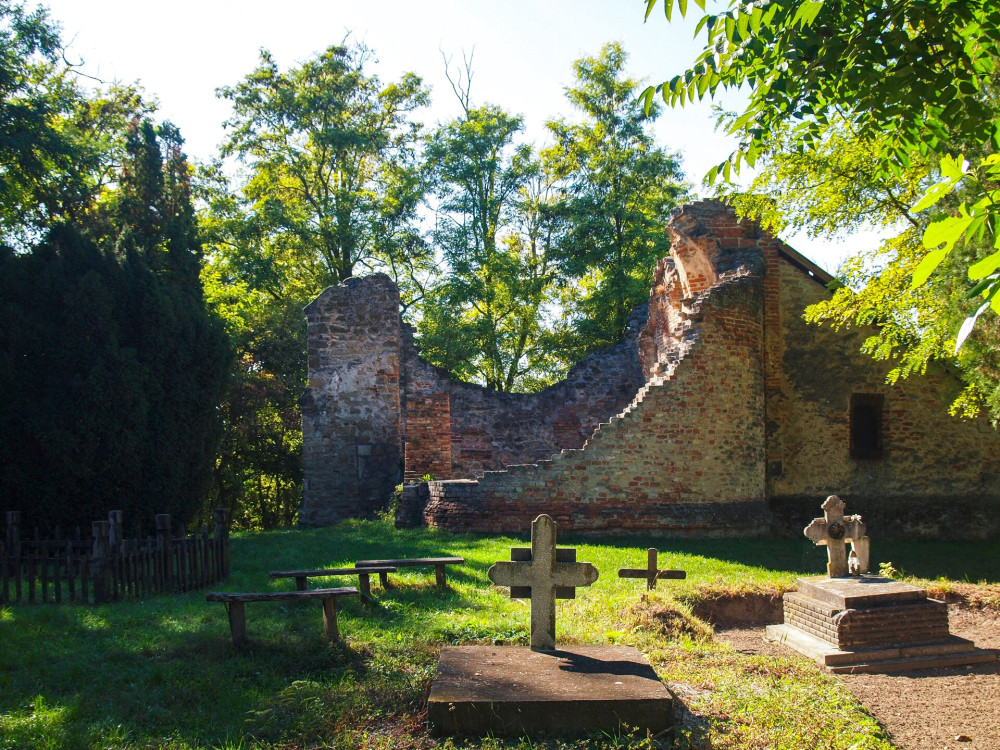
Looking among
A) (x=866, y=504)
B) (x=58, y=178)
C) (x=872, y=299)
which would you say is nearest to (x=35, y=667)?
A: (x=872, y=299)

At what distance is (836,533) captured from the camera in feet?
28.4

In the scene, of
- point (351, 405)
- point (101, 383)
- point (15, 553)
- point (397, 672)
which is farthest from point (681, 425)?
point (15, 553)

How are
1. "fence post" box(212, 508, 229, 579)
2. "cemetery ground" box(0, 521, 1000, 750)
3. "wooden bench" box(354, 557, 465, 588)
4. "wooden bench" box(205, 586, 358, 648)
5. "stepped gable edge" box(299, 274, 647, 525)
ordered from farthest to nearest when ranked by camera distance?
"stepped gable edge" box(299, 274, 647, 525)
"fence post" box(212, 508, 229, 579)
"wooden bench" box(354, 557, 465, 588)
"wooden bench" box(205, 586, 358, 648)
"cemetery ground" box(0, 521, 1000, 750)

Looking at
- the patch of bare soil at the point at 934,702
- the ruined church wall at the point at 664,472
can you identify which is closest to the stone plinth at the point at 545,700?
the patch of bare soil at the point at 934,702

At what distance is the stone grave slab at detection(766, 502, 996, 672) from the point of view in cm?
745

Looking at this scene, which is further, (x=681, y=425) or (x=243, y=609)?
(x=681, y=425)

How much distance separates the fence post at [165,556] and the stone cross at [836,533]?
6.98m

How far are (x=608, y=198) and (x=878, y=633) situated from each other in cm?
2342

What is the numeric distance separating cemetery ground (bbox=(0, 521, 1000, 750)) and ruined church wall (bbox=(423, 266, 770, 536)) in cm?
341

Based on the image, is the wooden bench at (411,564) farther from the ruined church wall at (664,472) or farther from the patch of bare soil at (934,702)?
the ruined church wall at (664,472)

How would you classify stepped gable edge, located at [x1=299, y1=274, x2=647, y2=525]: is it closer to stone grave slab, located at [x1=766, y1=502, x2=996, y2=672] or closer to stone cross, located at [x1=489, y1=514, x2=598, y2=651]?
stone grave slab, located at [x1=766, y1=502, x2=996, y2=672]

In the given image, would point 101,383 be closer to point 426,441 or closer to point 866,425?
point 426,441

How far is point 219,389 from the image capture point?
1455 centimetres

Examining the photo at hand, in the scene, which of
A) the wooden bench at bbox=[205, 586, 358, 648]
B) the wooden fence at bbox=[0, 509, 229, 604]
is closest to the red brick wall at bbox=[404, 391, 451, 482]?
the wooden fence at bbox=[0, 509, 229, 604]
